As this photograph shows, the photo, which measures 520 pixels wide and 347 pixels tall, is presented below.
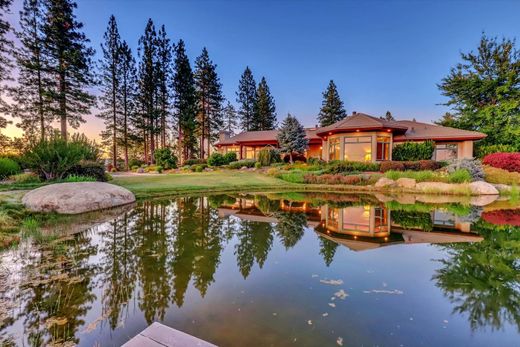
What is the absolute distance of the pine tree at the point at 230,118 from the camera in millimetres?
44406

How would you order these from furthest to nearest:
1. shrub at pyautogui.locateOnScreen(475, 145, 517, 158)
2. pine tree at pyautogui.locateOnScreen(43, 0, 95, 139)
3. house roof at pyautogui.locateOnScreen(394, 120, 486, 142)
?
shrub at pyautogui.locateOnScreen(475, 145, 517, 158)
house roof at pyautogui.locateOnScreen(394, 120, 486, 142)
pine tree at pyautogui.locateOnScreen(43, 0, 95, 139)

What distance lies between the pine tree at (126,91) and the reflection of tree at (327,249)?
2667 centimetres

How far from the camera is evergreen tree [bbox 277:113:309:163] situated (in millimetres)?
22984

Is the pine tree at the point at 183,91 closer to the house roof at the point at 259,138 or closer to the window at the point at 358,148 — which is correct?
the house roof at the point at 259,138

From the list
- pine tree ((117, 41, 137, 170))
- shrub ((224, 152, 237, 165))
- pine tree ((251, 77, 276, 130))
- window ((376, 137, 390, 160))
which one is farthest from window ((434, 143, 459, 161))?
pine tree ((117, 41, 137, 170))

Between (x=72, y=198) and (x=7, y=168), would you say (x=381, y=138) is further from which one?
(x=7, y=168)

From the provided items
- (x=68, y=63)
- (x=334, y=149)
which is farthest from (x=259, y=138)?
(x=68, y=63)

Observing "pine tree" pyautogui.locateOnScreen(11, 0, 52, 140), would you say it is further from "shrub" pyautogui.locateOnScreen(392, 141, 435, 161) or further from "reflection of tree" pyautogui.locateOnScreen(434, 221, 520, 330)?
"shrub" pyautogui.locateOnScreen(392, 141, 435, 161)

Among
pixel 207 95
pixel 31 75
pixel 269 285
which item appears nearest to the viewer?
pixel 269 285

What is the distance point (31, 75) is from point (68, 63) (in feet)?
9.52

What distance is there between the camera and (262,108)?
133 ft

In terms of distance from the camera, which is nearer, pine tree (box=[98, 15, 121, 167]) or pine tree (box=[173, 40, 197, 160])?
pine tree (box=[98, 15, 121, 167])

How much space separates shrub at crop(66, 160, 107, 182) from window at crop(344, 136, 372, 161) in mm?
17768

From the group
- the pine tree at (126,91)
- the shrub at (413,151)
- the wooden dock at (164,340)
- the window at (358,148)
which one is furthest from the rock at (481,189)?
the pine tree at (126,91)
